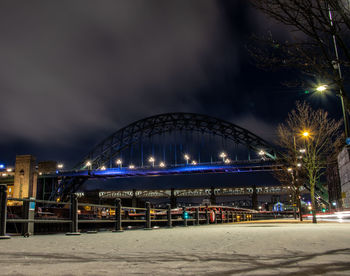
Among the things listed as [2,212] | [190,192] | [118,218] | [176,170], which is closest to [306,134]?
[118,218]

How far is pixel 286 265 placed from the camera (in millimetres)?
3264

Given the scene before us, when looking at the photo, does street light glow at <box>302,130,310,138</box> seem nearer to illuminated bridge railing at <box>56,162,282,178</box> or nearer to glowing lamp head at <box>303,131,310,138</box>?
glowing lamp head at <box>303,131,310,138</box>

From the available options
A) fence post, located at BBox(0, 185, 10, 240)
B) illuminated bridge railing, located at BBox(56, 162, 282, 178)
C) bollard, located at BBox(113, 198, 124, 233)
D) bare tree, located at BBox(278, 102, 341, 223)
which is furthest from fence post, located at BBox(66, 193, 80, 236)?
illuminated bridge railing, located at BBox(56, 162, 282, 178)

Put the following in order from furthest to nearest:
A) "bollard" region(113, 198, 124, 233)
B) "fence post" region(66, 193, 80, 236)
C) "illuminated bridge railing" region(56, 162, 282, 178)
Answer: "illuminated bridge railing" region(56, 162, 282, 178) < "bollard" region(113, 198, 124, 233) < "fence post" region(66, 193, 80, 236)

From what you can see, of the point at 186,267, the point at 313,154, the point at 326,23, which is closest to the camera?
the point at 186,267

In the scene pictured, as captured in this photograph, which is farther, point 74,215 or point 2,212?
point 74,215

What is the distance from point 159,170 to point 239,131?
24455mm

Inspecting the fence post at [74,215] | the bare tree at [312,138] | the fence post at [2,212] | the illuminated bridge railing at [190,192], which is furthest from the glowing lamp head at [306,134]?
the illuminated bridge railing at [190,192]

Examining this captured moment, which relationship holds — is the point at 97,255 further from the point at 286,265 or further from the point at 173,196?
Answer: the point at 173,196

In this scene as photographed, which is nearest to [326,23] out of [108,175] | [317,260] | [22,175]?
[317,260]

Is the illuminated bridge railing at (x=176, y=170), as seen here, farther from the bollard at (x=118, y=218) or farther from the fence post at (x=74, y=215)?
the fence post at (x=74, y=215)

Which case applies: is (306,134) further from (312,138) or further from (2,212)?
(2,212)

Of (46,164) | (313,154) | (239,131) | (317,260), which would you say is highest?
(239,131)

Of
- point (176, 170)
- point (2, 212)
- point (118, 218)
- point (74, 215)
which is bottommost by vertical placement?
point (118, 218)
